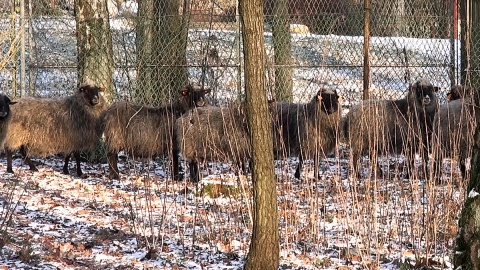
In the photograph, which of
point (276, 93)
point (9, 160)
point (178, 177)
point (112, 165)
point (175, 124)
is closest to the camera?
point (178, 177)

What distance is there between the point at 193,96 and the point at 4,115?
8.85 feet

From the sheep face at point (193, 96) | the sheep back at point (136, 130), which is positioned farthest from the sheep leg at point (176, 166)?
the sheep face at point (193, 96)

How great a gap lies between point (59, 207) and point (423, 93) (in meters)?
5.64

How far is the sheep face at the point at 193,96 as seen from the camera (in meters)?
Result: 11.5

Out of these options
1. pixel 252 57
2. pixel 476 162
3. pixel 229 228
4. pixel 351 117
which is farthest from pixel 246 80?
pixel 351 117

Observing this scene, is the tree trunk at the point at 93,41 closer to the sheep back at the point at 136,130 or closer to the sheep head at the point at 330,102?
the sheep back at the point at 136,130

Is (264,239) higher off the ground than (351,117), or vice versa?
(351,117)

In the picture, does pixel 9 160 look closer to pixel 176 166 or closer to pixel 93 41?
pixel 93 41

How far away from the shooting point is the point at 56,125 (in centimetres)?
1198

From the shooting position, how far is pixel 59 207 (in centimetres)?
864

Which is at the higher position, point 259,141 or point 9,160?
point 259,141

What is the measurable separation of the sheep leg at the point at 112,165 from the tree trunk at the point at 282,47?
12.1ft

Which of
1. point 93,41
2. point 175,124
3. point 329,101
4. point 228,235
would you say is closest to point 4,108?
point 93,41

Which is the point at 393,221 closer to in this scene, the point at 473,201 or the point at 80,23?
the point at 473,201
